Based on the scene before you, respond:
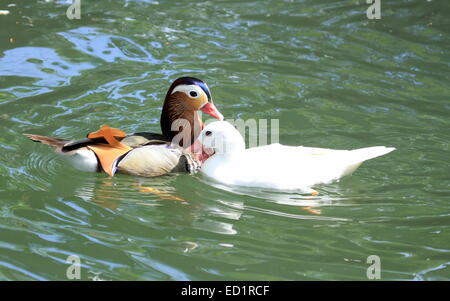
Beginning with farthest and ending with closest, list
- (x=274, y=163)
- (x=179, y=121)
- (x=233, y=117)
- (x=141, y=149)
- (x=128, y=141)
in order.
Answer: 1. (x=233, y=117)
2. (x=179, y=121)
3. (x=128, y=141)
4. (x=141, y=149)
5. (x=274, y=163)

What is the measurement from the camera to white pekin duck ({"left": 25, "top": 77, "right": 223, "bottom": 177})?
7125mm

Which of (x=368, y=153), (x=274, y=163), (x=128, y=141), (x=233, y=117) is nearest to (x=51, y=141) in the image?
(x=128, y=141)

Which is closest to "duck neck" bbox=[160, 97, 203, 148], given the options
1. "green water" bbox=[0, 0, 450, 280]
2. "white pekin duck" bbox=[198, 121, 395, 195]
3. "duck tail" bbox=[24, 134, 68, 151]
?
"white pekin duck" bbox=[198, 121, 395, 195]

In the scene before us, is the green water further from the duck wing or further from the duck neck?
the duck neck

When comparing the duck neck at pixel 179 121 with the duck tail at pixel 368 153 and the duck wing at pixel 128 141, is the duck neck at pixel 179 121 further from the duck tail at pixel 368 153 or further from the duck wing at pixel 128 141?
the duck tail at pixel 368 153

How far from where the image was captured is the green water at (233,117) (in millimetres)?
5691

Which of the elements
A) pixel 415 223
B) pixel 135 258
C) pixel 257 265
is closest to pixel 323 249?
pixel 257 265

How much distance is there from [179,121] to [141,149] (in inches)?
24.6

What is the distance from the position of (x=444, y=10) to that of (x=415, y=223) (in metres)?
6.68

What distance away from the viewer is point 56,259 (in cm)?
553

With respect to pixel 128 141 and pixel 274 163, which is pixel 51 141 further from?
pixel 274 163

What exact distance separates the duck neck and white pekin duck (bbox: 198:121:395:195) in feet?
1.26

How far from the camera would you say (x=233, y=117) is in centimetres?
866
